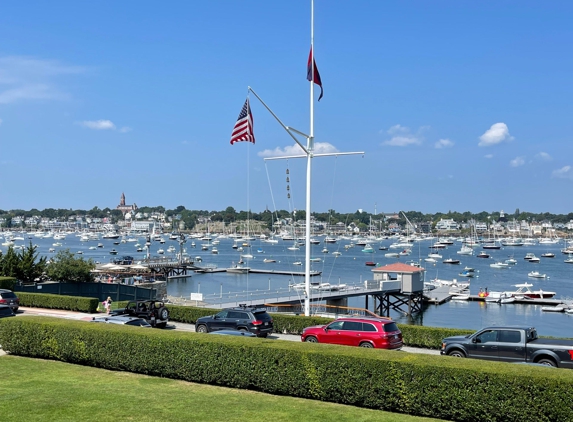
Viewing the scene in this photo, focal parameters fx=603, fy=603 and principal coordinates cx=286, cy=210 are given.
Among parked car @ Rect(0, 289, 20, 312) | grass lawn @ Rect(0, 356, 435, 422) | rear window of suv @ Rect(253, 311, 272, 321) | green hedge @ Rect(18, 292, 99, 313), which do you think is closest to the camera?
grass lawn @ Rect(0, 356, 435, 422)

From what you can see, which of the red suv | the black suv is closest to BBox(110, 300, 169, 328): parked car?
the black suv

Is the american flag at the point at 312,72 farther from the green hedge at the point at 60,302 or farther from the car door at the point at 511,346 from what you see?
the green hedge at the point at 60,302

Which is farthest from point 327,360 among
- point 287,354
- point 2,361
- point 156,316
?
point 156,316

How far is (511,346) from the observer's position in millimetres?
19281

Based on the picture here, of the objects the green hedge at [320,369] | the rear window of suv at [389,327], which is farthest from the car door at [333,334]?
the green hedge at [320,369]

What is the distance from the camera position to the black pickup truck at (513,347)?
59.6 ft

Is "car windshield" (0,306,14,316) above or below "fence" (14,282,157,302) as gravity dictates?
above

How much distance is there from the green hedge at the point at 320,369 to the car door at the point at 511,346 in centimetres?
468

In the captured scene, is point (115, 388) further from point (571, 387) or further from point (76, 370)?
point (571, 387)

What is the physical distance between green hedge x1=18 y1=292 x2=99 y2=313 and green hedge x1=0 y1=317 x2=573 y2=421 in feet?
52.6

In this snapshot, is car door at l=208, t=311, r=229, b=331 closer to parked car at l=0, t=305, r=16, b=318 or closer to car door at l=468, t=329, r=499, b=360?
parked car at l=0, t=305, r=16, b=318

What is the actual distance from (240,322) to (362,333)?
20.0ft

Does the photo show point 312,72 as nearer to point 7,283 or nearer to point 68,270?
point 7,283

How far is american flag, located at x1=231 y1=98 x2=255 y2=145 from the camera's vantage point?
29.2m
